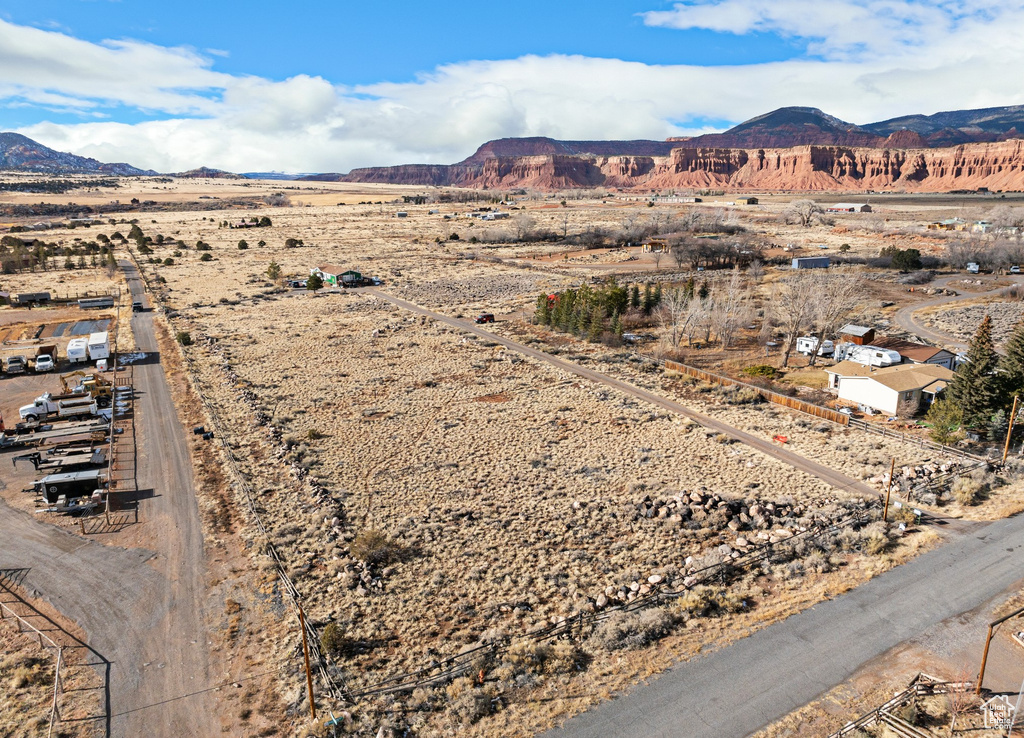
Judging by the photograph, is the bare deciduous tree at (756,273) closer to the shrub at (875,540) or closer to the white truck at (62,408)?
the shrub at (875,540)

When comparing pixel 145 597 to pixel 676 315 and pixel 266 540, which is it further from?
pixel 676 315

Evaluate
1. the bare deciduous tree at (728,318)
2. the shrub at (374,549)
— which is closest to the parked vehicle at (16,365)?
the shrub at (374,549)

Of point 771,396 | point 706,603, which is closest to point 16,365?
point 706,603

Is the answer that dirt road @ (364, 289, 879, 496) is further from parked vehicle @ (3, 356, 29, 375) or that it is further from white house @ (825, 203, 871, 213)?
white house @ (825, 203, 871, 213)

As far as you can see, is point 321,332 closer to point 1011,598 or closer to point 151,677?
point 151,677

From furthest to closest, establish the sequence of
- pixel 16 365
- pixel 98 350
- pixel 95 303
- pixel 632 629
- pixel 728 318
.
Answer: pixel 95 303 → pixel 728 318 → pixel 98 350 → pixel 16 365 → pixel 632 629

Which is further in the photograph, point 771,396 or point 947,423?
point 771,396

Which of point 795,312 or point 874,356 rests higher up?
point 795,312
